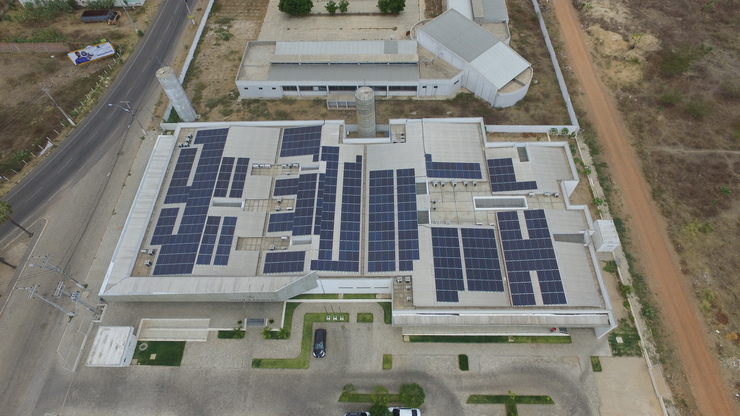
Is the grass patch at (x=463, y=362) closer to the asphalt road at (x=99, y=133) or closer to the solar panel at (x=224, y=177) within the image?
the solar panel at (x=224, y=177)

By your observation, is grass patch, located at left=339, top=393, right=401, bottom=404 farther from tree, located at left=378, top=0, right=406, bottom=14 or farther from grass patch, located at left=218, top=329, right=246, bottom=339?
tree, located at left=378, top=0, right=406, bottom=14

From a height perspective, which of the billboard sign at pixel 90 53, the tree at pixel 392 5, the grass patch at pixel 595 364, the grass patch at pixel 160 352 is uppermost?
the billboard sign at pixel 90 53

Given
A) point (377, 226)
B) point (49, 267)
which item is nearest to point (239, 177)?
point (377, 226)

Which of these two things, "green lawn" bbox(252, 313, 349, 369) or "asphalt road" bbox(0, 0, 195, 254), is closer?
"green lawn" bbox(252, 313, 349, 369)

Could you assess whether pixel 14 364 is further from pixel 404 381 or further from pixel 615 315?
pixel 615 315

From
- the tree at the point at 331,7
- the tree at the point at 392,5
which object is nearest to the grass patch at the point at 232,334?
the tree at the point at 331,7

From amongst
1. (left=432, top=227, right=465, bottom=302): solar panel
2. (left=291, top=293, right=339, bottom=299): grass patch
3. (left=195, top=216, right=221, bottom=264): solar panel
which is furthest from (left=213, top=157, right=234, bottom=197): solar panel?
(left=432, top=227, right=465, bottom=302): solar panel

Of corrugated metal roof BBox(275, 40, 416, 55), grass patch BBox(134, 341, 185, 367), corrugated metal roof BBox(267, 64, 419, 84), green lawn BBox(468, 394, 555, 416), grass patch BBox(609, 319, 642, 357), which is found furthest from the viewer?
corrugated metal roof BBox(275, 40, 416, 55)

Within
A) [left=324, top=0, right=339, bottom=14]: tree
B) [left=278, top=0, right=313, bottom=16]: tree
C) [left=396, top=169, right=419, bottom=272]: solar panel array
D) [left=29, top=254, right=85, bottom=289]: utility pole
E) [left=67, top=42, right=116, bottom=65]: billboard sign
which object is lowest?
[left=396, top=169, right=419, bottom=272]: solar panel array
